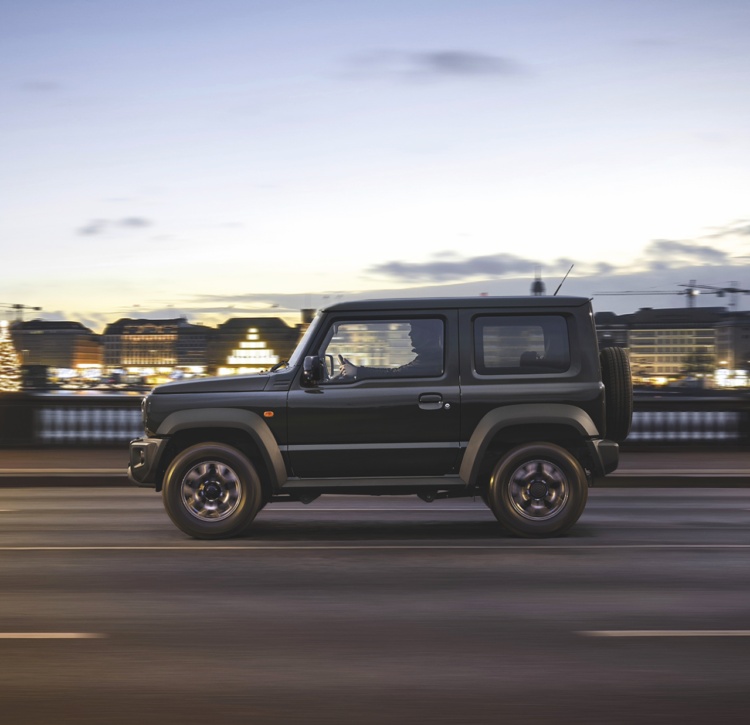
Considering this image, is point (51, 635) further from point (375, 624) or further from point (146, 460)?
point (146, 460)

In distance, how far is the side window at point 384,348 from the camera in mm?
10008

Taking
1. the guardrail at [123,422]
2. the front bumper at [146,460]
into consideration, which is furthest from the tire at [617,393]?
the guardrail at [123,422]

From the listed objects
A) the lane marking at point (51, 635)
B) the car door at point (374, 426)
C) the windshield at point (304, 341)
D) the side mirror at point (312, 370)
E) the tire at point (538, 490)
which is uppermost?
the windshield at point (304, 341)

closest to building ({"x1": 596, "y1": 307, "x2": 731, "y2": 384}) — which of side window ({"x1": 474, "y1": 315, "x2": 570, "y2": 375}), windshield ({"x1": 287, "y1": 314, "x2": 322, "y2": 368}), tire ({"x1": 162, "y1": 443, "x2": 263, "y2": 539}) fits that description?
side window ({"x1": 474, "y1": 315, "x2": 570, "y2": 375})

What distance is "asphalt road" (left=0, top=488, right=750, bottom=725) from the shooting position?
191 inches

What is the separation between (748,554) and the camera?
9117 millimetres

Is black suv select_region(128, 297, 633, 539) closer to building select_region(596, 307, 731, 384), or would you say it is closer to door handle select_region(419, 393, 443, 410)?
door handle select_region(419, 393, 443, 410)

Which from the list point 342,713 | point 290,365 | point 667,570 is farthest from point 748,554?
point 342,713

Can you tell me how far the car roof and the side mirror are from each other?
0.57m

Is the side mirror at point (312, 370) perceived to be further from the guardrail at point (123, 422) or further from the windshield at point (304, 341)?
the guardrail at point (123, 422)

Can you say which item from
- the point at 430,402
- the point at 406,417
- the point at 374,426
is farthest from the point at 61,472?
the point at 430,402

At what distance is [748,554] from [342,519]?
4.06 meters

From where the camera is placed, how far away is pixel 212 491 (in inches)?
390

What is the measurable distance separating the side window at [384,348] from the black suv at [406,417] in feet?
0.04
